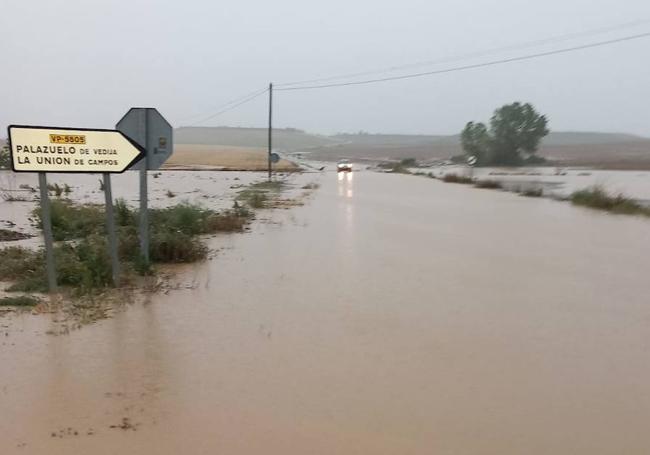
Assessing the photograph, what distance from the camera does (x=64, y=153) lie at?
697cm

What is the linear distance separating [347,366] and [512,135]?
269ft

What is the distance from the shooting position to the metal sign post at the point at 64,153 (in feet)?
22.0

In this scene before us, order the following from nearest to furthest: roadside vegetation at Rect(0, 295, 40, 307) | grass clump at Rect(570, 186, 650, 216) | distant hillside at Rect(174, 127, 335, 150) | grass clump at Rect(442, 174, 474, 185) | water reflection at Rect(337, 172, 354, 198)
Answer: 1. roadside vegetation at Rect(0, 295, 40, 307)
2. grass clump at Rect(570, 186, 650, 216)
3. water reflection at Rect(337, 172, 354, 198)
4. grass clump at Rect(442, 174, 474, 185)
5. distant hillside at Rect(174, 127, 335, 150)

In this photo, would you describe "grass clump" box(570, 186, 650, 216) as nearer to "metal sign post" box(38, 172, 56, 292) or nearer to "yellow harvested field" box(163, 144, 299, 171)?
"metal sign post" box(38, 172, 56, 292)

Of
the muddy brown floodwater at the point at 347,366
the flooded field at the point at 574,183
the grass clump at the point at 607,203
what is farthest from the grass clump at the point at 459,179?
the muddy brown floodwater at the point at 347,366

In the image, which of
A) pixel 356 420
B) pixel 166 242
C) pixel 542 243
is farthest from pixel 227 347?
pixel 542 243

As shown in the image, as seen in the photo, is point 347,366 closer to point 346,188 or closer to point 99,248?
point 99,248

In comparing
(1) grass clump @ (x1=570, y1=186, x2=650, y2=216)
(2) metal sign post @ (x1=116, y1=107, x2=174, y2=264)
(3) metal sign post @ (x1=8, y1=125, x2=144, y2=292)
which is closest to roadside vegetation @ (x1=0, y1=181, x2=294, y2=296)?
(3) metal sign post @ (x1=8, y1=125, x2=144, y2=292)

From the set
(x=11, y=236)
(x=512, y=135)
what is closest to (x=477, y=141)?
(x=512, y=135)

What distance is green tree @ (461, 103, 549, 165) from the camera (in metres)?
81.7

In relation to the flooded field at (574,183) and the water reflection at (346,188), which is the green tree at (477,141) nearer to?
the flooded field at (574,183)

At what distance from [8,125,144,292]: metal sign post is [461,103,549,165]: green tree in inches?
3130

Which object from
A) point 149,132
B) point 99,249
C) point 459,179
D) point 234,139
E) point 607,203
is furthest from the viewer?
point 234,139

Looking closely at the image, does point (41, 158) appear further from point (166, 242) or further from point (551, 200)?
point (551, 200)
